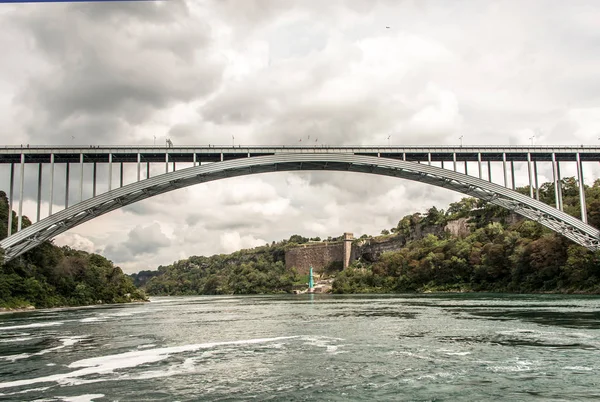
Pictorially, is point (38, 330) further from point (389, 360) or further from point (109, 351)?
point (389, 360)

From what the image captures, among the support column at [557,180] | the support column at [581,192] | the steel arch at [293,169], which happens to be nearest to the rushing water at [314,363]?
the steel arch at [293,169]

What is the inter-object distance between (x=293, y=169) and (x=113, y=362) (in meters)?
26.4

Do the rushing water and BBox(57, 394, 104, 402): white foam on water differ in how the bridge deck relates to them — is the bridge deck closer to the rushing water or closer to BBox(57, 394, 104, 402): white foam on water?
the rushing water

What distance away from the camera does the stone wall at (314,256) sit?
354ft

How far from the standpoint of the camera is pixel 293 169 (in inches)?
1431

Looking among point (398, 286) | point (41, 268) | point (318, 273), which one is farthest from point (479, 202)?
point (41, 268)

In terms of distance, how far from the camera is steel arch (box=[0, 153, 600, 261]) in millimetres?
31172

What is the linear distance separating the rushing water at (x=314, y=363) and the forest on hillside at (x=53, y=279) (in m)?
17.7

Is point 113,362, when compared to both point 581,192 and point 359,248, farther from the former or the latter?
point 359,248

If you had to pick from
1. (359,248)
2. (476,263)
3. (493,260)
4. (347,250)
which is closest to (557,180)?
(493,260)

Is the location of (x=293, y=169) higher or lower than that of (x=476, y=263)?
higher

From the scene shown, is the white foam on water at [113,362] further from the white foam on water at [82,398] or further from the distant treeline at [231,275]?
the distant treeline at [231,275]

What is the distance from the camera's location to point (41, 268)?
37625 millimetres

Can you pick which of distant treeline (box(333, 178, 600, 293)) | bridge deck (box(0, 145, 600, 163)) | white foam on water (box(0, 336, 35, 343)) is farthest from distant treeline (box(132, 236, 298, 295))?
white foam on water (box(0, 336, 35, 343))
